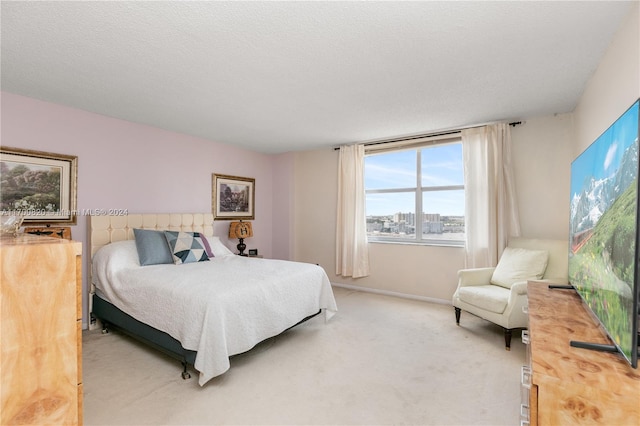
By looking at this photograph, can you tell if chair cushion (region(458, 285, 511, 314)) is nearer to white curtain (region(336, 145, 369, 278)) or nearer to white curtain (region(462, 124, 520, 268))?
white curtain (region(462, 124, 520, 268))

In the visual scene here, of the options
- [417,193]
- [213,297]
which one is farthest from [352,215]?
[213,297]

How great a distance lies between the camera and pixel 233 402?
2.00 meters

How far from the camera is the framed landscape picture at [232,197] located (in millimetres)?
4684

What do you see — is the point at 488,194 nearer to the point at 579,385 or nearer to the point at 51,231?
the point at 579,385

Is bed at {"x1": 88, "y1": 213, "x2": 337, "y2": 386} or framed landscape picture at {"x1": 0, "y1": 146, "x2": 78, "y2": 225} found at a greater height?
framed landscape picture at {"x1": 0, "y1": 146, "x2": 78, "y2": 225}

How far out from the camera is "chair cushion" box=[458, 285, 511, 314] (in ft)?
9.39

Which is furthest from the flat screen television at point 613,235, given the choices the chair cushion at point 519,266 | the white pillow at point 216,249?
the white pillow at point 216,249

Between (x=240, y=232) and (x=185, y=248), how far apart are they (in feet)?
4.22

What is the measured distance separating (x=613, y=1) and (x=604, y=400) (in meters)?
1.93

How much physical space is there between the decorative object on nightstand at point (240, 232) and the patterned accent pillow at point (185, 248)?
41.1 inches

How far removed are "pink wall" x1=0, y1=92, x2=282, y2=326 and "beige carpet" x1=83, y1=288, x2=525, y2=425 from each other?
1.53 meters

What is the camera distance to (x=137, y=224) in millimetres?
3639

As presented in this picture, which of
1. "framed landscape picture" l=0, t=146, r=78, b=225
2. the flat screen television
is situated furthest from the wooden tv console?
"framed landscape picture" l=0, t=146, r=78, b=225

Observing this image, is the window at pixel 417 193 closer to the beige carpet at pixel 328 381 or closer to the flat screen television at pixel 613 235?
the beige carpet at pixel 328 381
